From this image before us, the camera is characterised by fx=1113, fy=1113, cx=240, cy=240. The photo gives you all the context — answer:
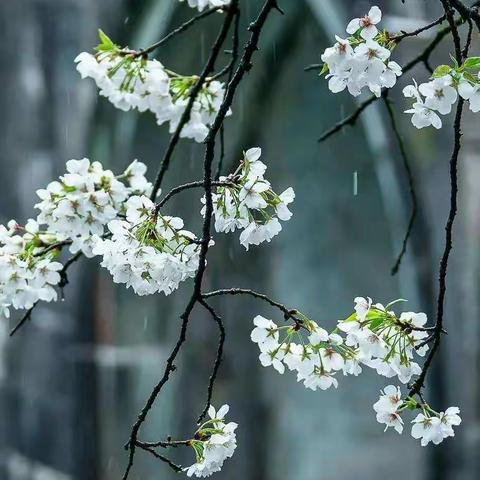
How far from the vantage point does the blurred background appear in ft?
12.0

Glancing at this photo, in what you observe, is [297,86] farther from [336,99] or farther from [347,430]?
[347,430]

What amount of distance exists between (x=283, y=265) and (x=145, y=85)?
2.61m

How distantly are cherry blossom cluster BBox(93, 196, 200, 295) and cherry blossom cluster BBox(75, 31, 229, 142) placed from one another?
Answer: 256mm

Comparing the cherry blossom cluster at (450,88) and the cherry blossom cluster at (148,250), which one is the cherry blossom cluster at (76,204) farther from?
the cherry blossom cluster at (450,88)

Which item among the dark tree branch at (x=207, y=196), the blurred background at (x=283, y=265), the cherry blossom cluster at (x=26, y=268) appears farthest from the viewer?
the blurred background at (x=283, y=265)

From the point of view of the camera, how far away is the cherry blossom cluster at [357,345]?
127 centimetres

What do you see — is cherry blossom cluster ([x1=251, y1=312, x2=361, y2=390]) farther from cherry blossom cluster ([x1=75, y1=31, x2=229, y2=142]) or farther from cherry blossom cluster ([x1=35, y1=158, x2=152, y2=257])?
cherry blossom cluster ([x1=75, y1=31, x2=229, y2=142])

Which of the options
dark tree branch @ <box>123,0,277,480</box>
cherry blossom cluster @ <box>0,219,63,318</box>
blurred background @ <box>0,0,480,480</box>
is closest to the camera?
dark tree branch @ <box>123,0,277,480</box>

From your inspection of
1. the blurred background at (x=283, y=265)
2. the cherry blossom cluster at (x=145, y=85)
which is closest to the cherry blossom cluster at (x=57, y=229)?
the cherry blossom cluster at (x=145, y=85)

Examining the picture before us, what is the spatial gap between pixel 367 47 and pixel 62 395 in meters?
3.99

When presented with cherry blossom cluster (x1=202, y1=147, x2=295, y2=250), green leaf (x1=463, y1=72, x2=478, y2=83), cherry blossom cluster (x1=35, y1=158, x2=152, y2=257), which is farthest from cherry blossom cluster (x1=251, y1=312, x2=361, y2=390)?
green leaf (x1=463, y1=72, x2=478, y2=83)

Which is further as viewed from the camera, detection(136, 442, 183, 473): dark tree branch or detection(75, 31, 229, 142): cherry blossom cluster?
detection(75, 31, 229, 142): cherry blossom cluster

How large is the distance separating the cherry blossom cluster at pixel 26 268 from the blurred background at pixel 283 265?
6.87ft

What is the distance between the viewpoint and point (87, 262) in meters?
4.58
